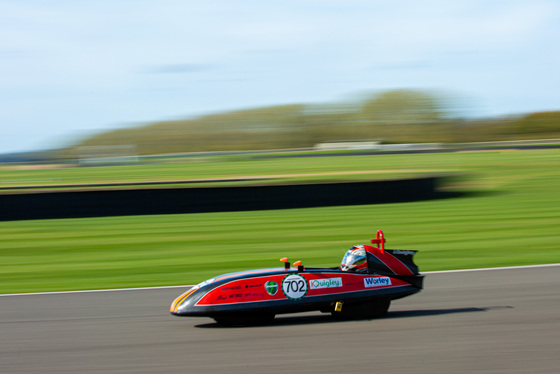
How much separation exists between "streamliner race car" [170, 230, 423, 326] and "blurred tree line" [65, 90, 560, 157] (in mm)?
90953

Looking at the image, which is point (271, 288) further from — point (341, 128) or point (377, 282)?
point (341, 128)

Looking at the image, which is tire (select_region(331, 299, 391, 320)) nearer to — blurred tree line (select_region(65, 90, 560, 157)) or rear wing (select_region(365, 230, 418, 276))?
rear wing (select_region(365, 230, 418, 276))

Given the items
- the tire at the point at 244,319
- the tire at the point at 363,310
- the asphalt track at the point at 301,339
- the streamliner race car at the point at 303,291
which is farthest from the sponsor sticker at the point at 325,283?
the tire at the point at 244,319

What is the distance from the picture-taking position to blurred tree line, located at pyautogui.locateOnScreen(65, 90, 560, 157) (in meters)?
101

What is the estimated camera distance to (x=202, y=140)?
102812 mm

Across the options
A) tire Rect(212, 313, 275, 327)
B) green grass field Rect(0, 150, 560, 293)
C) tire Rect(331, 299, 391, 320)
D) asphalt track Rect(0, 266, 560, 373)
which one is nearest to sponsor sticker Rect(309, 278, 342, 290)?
tire Rect(331, 299, 391, 320)

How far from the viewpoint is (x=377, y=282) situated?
544 cm

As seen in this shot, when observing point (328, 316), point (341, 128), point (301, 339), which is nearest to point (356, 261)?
point (328, 316)

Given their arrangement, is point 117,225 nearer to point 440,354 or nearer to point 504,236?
point 504,236

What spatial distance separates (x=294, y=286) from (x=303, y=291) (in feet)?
0.29

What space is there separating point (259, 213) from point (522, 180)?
13.8 m

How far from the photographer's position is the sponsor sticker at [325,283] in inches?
207

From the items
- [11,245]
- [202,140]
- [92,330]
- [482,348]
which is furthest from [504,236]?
[202,140]

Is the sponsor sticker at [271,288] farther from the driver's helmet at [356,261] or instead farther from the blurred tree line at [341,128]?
the blurred tree line at [341,128]
